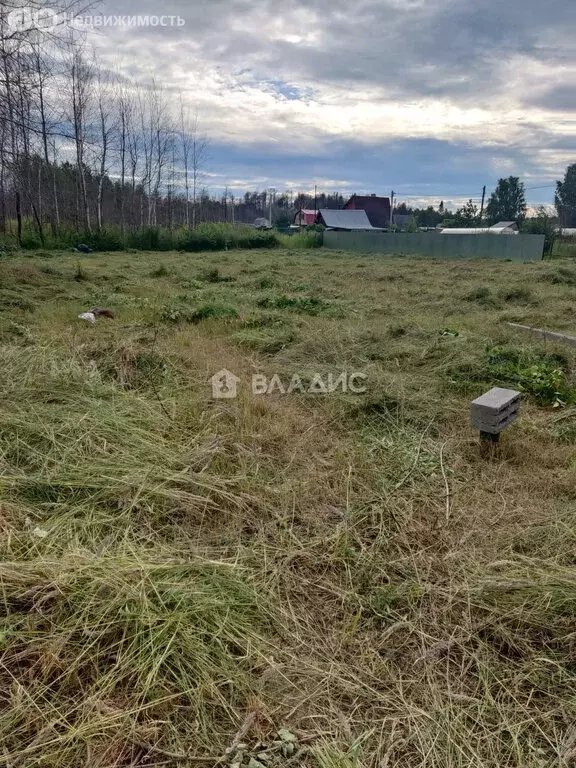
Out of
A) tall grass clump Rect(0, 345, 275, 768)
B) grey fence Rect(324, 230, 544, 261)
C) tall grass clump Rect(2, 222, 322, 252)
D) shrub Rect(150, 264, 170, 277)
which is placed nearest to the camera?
tall grass clump Rect(0, 345, 275, 768)

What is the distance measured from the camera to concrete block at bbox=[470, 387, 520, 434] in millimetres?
3098

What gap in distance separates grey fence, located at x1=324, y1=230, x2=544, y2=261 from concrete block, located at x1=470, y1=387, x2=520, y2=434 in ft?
60.2

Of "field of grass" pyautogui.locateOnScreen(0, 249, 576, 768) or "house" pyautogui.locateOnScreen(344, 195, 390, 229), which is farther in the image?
"house" pyautogui.locateOnScreen(344, 195, 390, 229)

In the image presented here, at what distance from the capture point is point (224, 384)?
14.2 ft

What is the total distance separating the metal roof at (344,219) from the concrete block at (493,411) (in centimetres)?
3673

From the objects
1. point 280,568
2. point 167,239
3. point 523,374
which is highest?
point 167,239

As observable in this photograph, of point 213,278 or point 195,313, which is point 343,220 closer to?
point 213,278

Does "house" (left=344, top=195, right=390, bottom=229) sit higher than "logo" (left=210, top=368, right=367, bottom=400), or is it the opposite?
"house" (left=344, top=195, right=390, bottom=229)

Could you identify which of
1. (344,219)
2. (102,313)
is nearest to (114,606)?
(102,313)

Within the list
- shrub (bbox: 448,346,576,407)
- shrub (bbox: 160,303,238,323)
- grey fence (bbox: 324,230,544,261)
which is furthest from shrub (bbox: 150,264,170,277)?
grey fence (bbox: 324,230,544,261)

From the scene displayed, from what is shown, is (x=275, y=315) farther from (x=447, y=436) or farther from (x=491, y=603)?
(x=491, y=603)

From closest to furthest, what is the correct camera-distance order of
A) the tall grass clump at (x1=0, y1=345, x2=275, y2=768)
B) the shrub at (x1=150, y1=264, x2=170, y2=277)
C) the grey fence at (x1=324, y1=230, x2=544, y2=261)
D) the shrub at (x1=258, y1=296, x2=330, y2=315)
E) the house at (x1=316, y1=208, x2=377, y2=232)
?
1. the tall grass clump at (x1=0, y1=345, x2=275, y2=768)
2. the shrub at (x1=258, y1=296, x2=330, y2=315)
3. the shrub at (x1=150, y1=264, x2=170, y2=277)
4. the grey fence at (x1=324, y1=230, x2=544, y2=261)
5. the house at (x1=316, y1=208, x2=377, y2=232)

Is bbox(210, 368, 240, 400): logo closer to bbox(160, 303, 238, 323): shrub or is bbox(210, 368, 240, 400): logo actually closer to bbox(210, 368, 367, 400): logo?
bbox(210, 368, 367, 400): logo

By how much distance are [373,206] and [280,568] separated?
52.2 metres
